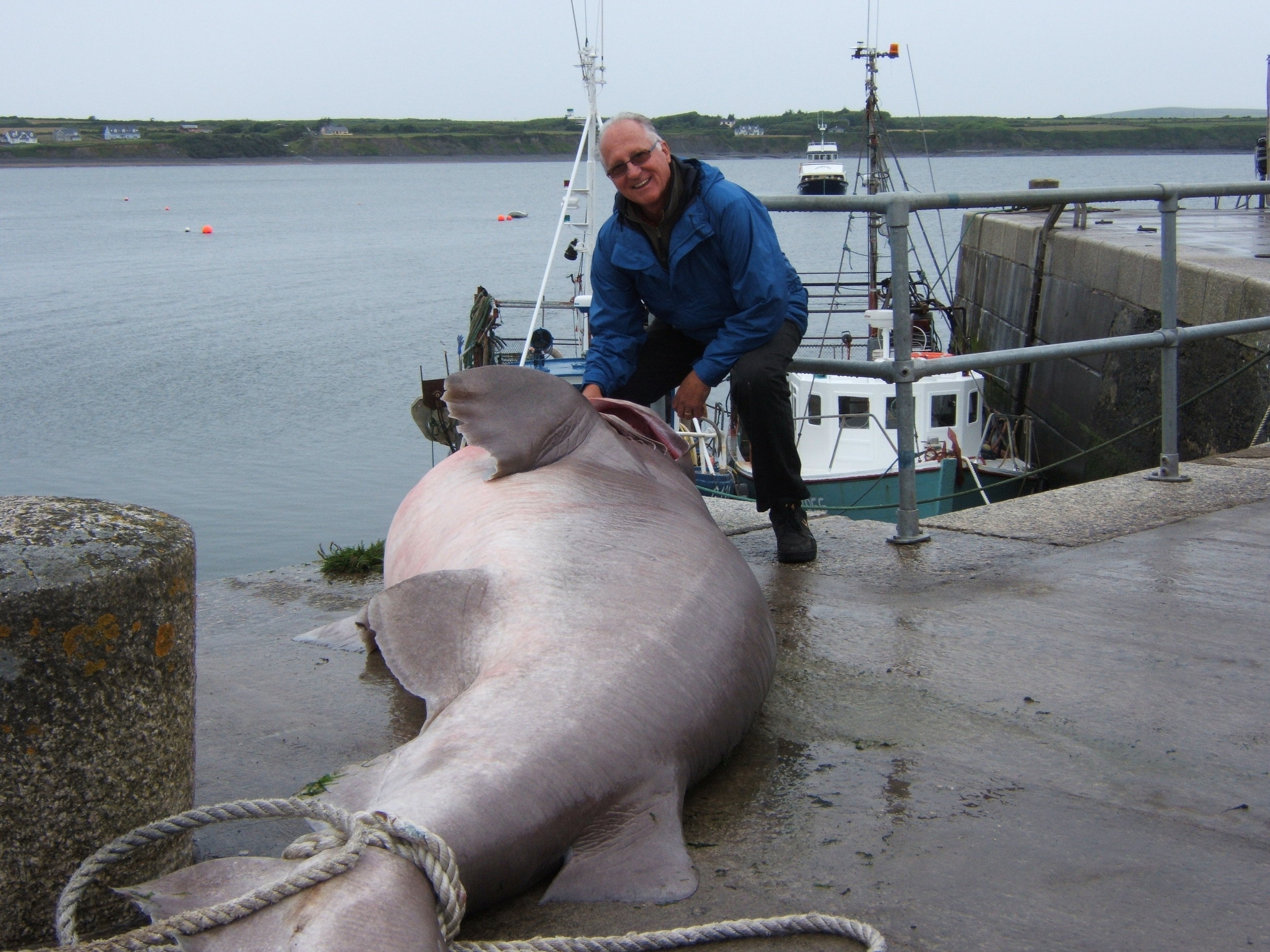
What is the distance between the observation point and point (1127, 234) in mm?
14789

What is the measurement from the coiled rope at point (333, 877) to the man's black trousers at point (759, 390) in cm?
266

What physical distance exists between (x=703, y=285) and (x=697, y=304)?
0.09 m

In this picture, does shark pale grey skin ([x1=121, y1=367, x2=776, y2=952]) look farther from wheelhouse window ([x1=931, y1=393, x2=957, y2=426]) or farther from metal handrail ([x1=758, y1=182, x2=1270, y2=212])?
wheelhouse window ([x1=931, y1=393, x2=957, y2=426])

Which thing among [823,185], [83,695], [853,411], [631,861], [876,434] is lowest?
[876,434]

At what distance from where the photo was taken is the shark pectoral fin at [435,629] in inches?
109

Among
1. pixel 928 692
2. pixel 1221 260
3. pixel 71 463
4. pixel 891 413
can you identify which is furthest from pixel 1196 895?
pixel 71 463

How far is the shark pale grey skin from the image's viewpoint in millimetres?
2018

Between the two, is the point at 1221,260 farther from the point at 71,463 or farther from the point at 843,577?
the point at 71,463

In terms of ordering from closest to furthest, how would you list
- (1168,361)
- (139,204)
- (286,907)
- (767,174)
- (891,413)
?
1. (286,907)
2. (1168,361)
3. (891,413)
4. (139,204)
5. (767,174)

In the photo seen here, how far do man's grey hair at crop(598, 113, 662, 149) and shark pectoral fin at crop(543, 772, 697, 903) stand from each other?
2740 millimetres

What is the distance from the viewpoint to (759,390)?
4.64 metres

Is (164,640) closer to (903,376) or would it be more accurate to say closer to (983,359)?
(903,376)

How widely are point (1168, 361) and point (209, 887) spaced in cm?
516

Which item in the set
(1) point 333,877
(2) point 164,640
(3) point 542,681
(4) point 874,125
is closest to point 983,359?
(3) point 542,681
